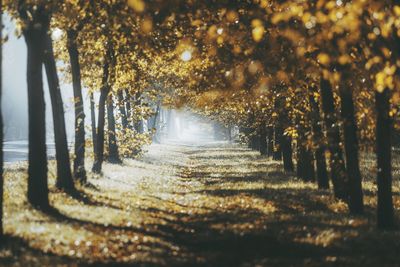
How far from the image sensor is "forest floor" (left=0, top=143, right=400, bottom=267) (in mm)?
9961

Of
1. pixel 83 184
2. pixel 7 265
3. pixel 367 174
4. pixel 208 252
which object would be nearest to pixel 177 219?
pixel 208 252

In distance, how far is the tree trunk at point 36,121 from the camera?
14562 millimetres

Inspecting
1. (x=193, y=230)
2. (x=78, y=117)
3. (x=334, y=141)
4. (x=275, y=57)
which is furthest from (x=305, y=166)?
(x=193, y=230)

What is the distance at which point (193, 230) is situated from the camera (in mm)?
13008

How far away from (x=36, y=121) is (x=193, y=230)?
5.14 m

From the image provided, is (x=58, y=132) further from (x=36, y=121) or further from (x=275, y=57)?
(x=275, y=57)

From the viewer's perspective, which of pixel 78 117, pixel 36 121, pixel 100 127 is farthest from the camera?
pixel 100 127

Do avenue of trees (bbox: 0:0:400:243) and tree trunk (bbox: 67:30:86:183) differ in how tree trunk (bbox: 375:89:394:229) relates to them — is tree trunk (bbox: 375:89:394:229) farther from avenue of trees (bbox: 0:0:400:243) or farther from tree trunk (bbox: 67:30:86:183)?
tree trunk (bbox: 67:30:86:183)

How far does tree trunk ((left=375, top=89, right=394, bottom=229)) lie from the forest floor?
42cm

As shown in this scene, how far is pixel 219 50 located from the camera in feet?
52.5

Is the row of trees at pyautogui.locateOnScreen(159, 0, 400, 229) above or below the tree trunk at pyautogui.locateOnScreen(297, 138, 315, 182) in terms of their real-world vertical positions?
above

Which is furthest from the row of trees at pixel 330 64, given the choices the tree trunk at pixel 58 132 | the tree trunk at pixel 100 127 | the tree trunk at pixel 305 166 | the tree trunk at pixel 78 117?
the tree trunk at pixel 100 127

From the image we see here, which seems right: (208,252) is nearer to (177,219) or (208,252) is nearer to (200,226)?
(200,226)

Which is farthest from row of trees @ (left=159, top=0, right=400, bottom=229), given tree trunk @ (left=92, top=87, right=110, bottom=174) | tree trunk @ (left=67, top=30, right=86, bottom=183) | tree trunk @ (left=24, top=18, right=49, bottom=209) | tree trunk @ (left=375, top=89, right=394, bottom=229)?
tree trunk @ (left=92, top=87, right=110, bottom=174)
